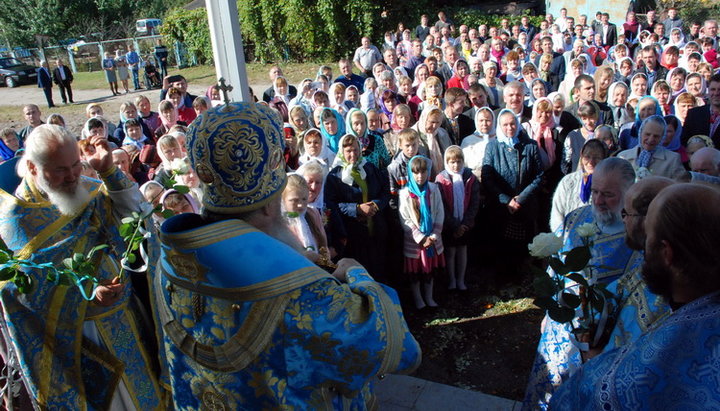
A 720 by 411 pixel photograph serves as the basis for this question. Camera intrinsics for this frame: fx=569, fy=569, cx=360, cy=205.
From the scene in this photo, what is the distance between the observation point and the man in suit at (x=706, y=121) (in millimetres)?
6289

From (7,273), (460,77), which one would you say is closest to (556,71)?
(460,77)

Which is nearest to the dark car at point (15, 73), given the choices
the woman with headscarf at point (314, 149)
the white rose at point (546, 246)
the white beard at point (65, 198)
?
the woman with headscarf at point (314, 149)

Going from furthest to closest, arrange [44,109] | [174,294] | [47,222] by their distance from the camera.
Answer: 1. [44,109]
2. [47,222]
3. [174,294]

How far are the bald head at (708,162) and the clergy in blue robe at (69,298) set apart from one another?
13.1ft

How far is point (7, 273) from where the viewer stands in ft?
8.94

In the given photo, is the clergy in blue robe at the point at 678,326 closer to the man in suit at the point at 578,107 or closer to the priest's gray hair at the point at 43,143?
the priest's gray hair at the point at 43,143

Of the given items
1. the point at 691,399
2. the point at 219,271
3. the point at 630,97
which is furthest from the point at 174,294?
the point at 630,97

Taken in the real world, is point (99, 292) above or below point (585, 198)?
above

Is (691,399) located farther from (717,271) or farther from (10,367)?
(10,367)

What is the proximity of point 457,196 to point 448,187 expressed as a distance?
132 mm

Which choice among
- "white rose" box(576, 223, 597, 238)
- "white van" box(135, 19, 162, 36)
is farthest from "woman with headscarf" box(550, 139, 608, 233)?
"white van" box(135, 19, 162, 36)

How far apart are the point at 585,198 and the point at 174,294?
3926 millimetres

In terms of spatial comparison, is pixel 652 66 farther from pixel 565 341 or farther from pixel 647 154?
pixel 565 341

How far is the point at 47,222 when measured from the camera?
3072 mm
